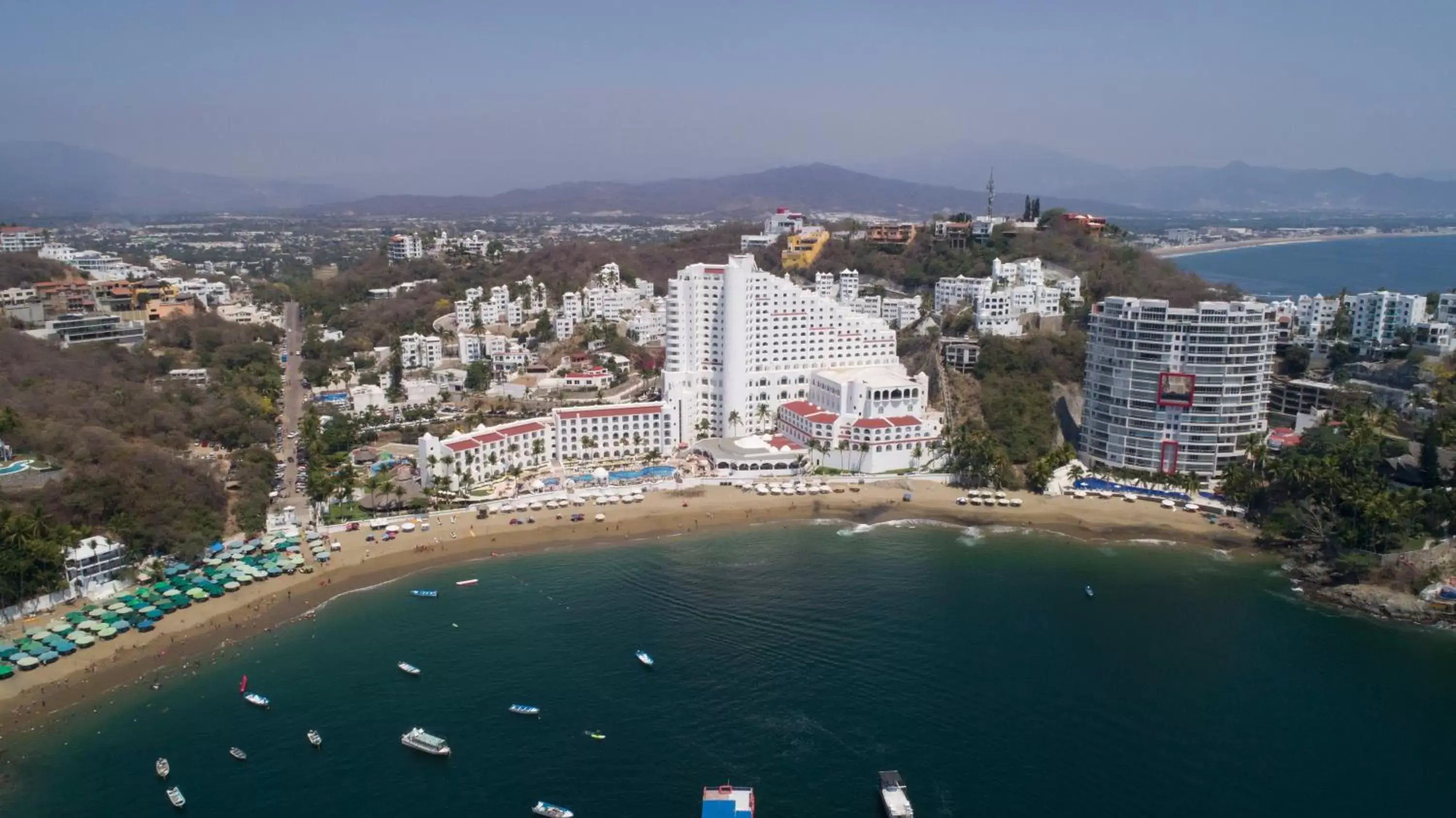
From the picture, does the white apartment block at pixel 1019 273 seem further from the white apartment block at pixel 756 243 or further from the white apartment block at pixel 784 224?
the white apartment block at pixel 784 224

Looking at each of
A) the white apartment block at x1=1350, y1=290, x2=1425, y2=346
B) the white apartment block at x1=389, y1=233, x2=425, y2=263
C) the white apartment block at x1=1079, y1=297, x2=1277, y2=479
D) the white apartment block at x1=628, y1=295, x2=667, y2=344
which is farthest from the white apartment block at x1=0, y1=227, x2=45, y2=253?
the white apartment block at x1=1350, y1=290, x2=1425, y2=346

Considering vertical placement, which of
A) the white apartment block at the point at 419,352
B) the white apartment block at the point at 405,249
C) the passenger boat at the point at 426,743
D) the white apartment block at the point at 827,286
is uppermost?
the white apartment block at the point at 405,249

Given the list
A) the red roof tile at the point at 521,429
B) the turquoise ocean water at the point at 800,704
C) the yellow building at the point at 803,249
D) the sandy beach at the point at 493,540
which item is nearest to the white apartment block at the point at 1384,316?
the sandy beach at the point at 493,540

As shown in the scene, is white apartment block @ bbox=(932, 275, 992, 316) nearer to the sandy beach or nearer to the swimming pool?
the sandy beach

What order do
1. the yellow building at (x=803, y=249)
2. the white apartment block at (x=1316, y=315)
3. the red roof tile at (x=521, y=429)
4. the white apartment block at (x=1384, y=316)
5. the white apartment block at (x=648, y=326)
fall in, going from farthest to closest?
the yellow building at (x=803, y=249) < the white apartment block at (x=648, y=326) < the white apartment block at (x=1316, y=315) < the white apartment block at (x=1384, y=316) < the red roof tile at (x=521, y=429)

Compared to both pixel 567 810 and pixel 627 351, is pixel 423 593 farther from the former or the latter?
pixel 627 351

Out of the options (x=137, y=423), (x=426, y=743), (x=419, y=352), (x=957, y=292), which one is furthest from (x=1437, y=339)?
(x=137, y=423)

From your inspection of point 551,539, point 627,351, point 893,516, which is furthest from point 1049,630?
point 627,351

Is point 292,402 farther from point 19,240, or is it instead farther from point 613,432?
point 19,240
